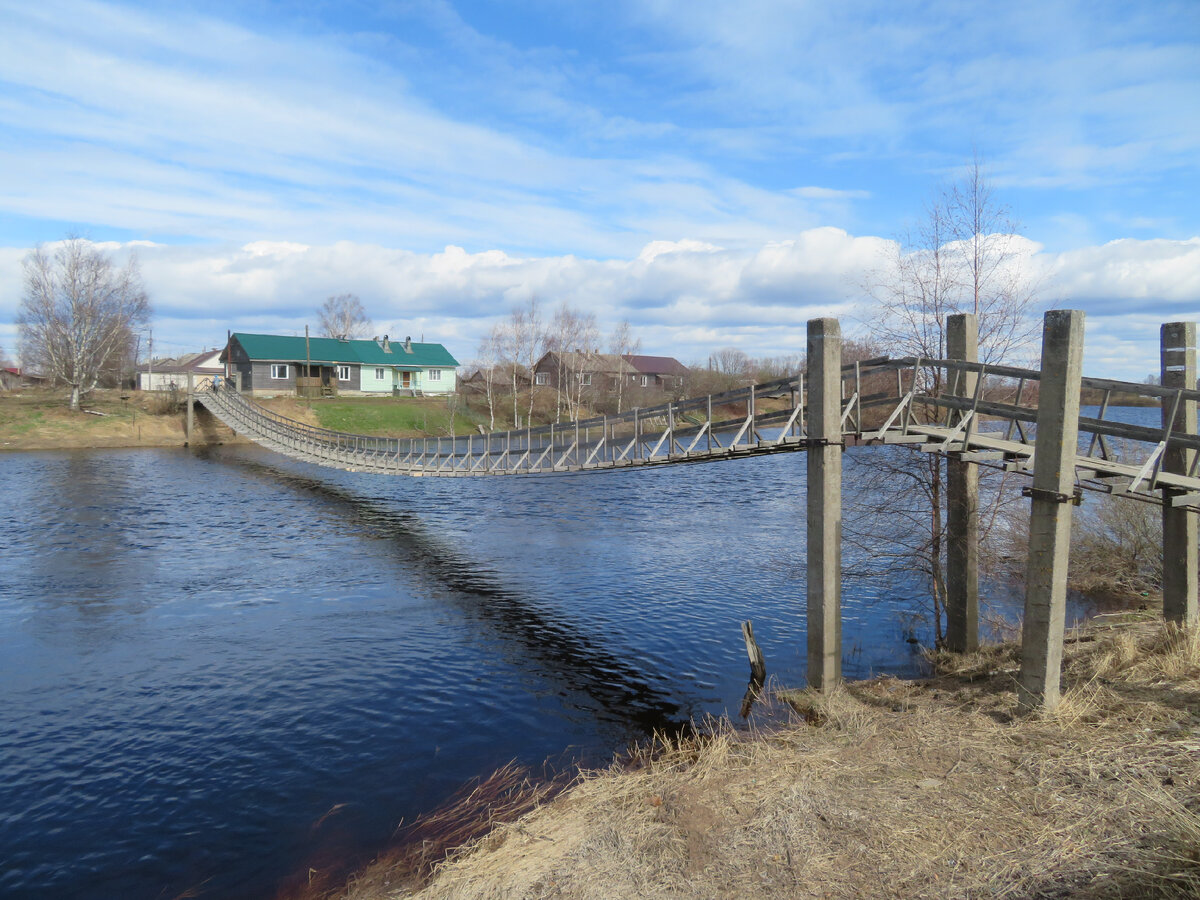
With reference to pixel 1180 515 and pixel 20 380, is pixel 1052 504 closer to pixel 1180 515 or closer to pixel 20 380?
pixel 1180 515

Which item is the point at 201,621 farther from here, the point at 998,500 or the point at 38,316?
the point at 38,316

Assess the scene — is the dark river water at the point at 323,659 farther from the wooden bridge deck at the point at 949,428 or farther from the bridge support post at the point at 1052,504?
the bridge support post at the point at 1052,504

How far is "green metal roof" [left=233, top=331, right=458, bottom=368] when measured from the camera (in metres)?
62.6

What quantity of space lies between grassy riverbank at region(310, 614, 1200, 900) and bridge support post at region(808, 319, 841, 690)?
1.18 metres

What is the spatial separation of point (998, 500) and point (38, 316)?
6207cm

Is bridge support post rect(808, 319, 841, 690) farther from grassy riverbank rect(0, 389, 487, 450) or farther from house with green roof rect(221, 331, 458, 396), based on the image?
house with green roof rect(221, 331, 458, 396)

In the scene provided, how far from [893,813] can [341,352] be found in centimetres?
6636

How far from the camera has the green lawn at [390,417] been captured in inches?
2148

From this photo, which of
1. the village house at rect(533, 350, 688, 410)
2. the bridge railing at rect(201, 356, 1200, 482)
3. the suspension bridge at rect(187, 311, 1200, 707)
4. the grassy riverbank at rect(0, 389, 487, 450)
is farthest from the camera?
the village house at rect(533, 350, 688, 410)

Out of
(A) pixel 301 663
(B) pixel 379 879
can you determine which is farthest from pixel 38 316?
(B) pixel 379 879

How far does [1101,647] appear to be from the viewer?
1037 centimetres

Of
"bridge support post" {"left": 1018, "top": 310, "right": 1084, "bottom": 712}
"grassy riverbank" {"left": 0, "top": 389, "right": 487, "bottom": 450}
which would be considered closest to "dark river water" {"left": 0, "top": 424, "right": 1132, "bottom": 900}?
"bridge support post" {"left": 1018, "top": 310, "right": 1084, "bottom": 712}

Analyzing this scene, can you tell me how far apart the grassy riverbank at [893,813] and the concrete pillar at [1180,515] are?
45.8 inches

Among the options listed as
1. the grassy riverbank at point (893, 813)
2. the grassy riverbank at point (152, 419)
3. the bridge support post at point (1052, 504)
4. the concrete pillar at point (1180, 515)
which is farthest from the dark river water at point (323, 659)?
the grassy riverbank at point (152, 419)
